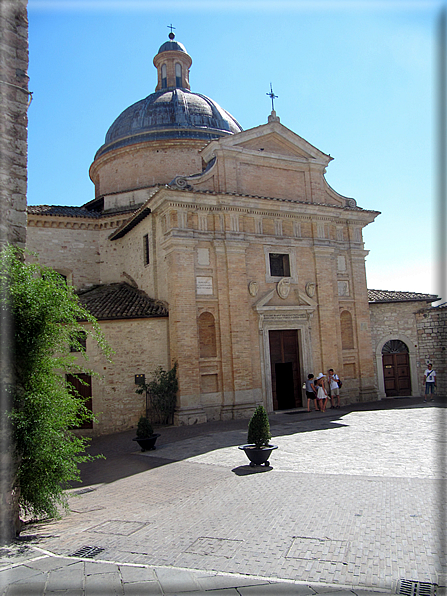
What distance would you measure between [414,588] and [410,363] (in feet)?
61.4

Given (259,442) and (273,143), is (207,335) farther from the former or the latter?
(273,143)

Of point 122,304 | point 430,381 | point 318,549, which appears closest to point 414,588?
point 318,549

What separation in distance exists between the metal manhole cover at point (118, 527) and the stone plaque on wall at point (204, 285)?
10.9 m

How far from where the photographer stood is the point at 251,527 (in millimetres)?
6160

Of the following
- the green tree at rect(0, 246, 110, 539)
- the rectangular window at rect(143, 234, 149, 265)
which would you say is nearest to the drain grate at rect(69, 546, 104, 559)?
the green tree at rect(0, 246, 110, 539)

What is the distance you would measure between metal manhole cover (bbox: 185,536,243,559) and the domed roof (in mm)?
21222

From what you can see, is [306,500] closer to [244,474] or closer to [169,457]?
[244,474]

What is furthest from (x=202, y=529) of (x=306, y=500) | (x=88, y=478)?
(x=88, y=478)

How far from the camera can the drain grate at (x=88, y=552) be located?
18.4ft

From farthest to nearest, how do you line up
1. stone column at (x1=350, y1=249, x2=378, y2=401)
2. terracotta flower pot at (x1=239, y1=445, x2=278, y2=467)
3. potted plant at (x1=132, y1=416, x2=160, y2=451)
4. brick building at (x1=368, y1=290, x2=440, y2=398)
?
1. brick building at (x1=368, y1=290, x2=440, y2=398)
2. stone column at (x1=350, y1=249, x2=378, y2=401)
3. potted plant at (x1=132, y1=416, x2=160, y2=451)
4. terracotta flower pot at (x1=239, y1=445, x2=278, y2=467)

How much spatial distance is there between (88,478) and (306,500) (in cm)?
557

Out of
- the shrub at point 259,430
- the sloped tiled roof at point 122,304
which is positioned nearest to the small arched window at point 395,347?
the sloped tiled roof at point 122,304

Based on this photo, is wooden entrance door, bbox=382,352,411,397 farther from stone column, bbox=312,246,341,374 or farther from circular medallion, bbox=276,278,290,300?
circular medallion, bbox=276,278,290,300

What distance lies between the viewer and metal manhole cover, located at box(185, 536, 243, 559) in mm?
5441
